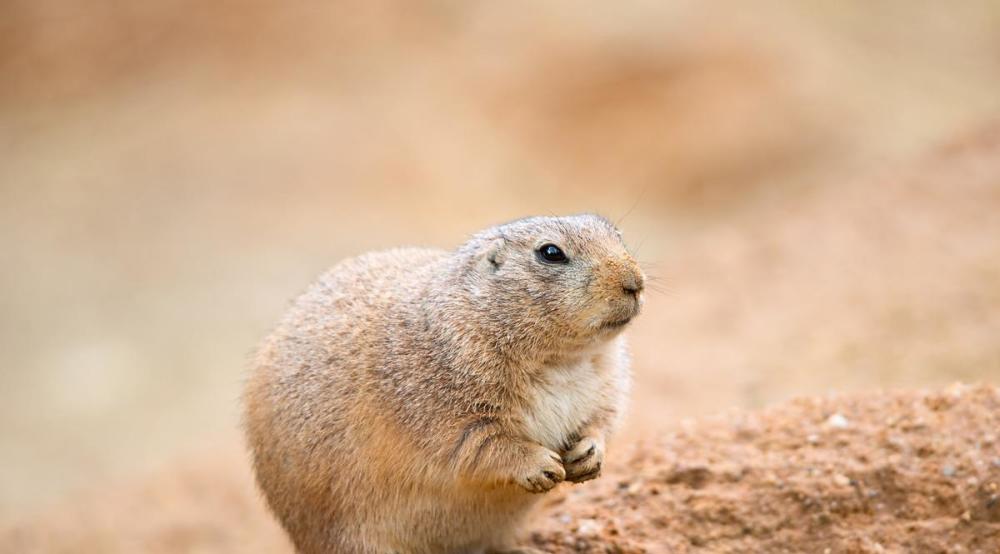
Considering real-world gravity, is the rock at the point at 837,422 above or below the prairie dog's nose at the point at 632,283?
above

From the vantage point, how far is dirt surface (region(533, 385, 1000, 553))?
17.3ft

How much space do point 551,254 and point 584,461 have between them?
94 cm

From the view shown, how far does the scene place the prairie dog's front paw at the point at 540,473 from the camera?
15.9 feet

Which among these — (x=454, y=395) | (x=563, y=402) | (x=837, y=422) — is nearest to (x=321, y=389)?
(x=454, y=395)

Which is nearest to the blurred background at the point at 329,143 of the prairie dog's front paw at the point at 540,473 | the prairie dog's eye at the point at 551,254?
the prairie dog's eye at the point at 551,254

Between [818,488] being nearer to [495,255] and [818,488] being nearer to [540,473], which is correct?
[540,473]

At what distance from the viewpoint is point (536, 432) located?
16.6 feet

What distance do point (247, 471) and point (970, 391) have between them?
20.9ft

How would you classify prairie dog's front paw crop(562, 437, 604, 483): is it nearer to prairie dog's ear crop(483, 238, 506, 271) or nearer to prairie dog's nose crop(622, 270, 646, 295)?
prairie dog's nose crop(622, 270, 646, 295)

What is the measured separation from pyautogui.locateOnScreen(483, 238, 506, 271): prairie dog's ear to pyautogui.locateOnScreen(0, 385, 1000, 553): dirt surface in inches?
58.5

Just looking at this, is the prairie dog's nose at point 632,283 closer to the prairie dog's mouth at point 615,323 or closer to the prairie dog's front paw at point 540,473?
the prairie dog's mouth at point 615,323

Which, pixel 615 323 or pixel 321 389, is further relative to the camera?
pixel 321 389

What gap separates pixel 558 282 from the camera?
5.01 meters

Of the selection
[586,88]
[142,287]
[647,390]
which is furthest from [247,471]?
[586,88]
